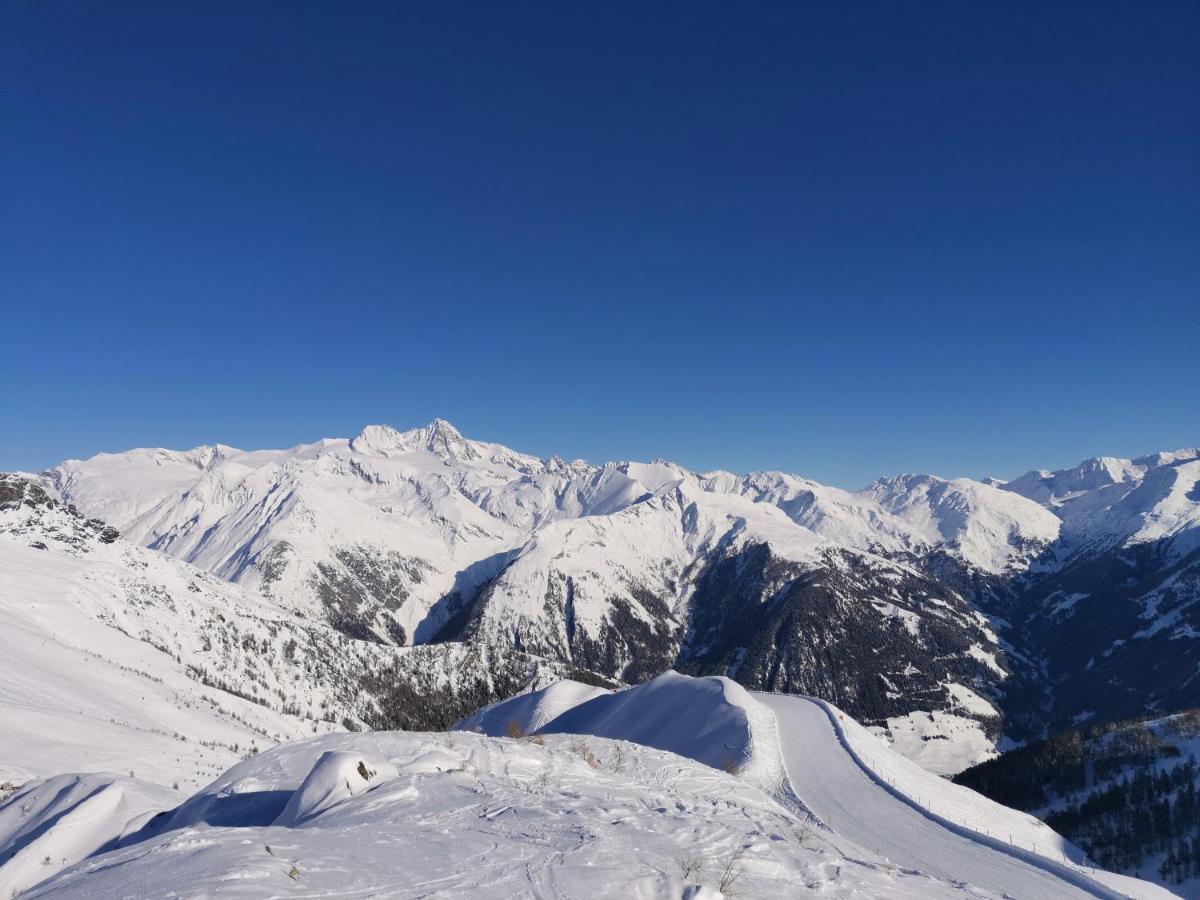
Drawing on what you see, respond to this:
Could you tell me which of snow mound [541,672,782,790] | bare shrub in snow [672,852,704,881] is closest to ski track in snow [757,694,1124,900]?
snow mound [541,672,782,790]

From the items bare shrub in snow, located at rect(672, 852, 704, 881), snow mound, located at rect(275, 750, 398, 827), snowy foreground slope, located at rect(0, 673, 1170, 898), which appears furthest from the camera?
snow mound, located at rect(275, 750, 398, 827)

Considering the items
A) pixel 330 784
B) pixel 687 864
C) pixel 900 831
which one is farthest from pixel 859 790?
pixel 330 784

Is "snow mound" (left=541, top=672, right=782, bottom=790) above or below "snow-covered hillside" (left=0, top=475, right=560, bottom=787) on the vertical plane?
below

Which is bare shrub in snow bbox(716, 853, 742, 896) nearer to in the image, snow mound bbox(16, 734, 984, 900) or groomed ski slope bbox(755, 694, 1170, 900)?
snow mound bbox(16, 734, 984, 900)

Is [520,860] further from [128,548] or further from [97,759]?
[128,548]

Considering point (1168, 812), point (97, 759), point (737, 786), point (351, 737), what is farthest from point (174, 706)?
point (1168, 812)

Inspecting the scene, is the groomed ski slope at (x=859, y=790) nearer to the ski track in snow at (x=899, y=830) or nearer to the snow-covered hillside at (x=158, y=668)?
the ski track in snow at (x=899, y=830)

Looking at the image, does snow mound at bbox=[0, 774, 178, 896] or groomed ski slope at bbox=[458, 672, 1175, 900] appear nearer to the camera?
snow mound at bbox=[0, 774, 178, 896]
